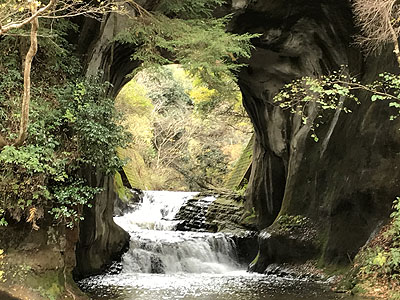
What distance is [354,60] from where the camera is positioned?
11.8m

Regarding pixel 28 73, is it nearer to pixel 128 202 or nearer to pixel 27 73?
pixel 27 73

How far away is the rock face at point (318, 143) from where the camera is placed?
923cm

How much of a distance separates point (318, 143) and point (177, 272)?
5860 millimetres

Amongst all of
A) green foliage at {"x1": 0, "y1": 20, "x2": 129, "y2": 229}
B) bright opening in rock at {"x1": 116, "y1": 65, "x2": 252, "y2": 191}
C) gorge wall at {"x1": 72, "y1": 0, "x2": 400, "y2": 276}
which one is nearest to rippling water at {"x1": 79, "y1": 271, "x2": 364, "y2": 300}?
gorge wall at {"x1": 72, "y1": 0, "x2": 400, "y2": 276}

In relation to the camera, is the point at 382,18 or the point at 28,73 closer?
the point at 28,73

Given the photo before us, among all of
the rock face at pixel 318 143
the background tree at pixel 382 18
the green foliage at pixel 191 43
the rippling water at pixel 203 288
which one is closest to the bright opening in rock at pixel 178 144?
the rock face at pixel 318 143

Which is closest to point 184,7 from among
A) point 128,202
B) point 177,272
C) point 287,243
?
point 287,243

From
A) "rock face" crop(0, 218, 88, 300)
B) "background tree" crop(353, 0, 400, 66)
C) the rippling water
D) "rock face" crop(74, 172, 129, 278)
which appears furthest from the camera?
"rock face" crop(74, 172, 129, 278)

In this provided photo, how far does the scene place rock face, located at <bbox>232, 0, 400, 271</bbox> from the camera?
30.3 ft

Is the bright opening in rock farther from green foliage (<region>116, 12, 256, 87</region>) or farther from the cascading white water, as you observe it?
green foliage (<region>116, 12, 256, 87</region>)

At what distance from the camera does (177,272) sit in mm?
12133

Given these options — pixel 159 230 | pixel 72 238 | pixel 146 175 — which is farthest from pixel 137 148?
pixel 72 238

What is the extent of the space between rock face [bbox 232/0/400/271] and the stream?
Answer: 151 centimetres

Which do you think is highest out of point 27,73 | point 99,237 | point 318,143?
point 27,73
